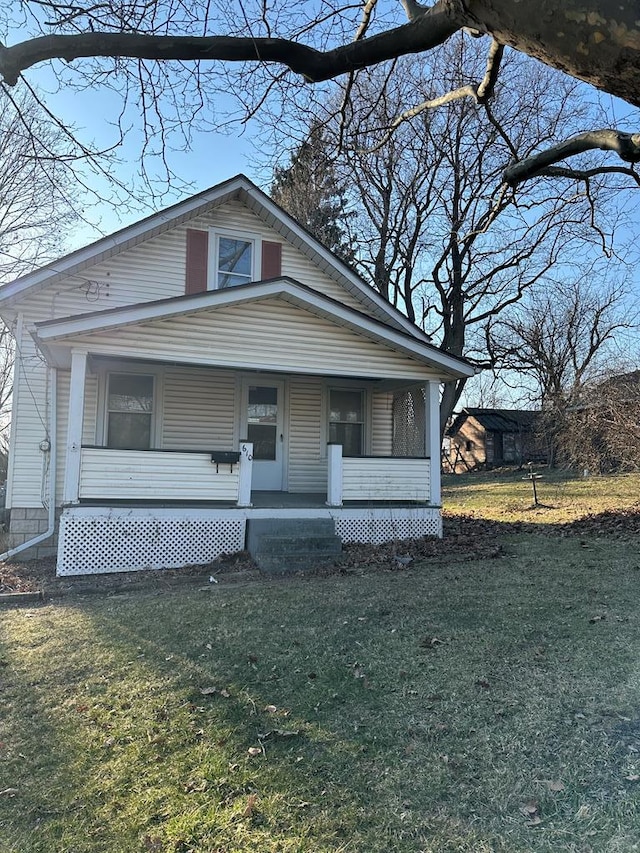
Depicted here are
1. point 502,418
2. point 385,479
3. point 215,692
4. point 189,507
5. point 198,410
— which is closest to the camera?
point 215,692

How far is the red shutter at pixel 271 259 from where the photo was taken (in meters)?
10.9

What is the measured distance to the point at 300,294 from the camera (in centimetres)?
860

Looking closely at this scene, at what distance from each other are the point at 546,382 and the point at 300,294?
93.1 feet

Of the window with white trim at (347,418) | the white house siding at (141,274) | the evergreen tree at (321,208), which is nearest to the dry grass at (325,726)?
the white house siding at (141,274)

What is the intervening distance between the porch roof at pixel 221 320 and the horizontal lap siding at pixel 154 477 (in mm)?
1535

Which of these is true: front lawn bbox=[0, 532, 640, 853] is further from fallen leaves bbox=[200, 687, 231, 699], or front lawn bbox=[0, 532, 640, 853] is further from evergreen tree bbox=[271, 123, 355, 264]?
evergreen tree bbox=[271, 123, 355, 264]

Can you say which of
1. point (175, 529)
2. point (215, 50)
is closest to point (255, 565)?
point (175, 529)

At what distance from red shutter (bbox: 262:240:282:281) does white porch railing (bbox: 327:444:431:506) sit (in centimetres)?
410

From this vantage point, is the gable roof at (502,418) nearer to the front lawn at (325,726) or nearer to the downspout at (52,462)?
the downspout at (52,462)

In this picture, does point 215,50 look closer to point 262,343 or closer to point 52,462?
point 262,343

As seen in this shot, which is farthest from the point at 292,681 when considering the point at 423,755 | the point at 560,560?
the point at 560,560

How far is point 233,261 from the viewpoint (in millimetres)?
10781

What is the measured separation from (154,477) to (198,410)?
2.70 metres

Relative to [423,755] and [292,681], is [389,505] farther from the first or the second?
[423,755]
